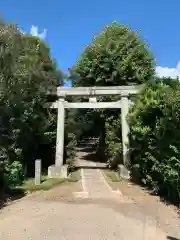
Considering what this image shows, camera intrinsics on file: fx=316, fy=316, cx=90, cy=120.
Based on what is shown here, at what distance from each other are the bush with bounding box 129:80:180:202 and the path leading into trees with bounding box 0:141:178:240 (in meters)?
1.50

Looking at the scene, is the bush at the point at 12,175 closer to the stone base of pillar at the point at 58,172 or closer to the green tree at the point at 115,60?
the stone base of pillar at the point at 58,172

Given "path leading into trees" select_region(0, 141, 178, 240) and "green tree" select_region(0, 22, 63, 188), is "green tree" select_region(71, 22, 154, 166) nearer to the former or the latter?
"green tree" select_region(0, 22, 63, 188)

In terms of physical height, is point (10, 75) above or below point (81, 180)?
above

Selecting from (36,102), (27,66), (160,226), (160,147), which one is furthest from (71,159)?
(160,226)

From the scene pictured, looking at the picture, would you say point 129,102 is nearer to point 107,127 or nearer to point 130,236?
point 107,127

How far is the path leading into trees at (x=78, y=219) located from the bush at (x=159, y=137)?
1499 millimetres

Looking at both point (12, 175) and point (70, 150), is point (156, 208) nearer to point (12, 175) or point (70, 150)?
point (12, 175)

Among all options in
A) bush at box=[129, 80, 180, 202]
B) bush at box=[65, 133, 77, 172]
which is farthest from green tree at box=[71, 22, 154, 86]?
bush at box=[129, 80, 180, 202]

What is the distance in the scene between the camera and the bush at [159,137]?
432 inches

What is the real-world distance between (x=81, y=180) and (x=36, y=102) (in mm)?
4819

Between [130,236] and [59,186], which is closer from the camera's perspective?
[130,236]

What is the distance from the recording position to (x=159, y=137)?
12.0 m

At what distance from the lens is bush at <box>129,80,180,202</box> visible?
10961 millimetres

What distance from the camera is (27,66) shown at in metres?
15.6
